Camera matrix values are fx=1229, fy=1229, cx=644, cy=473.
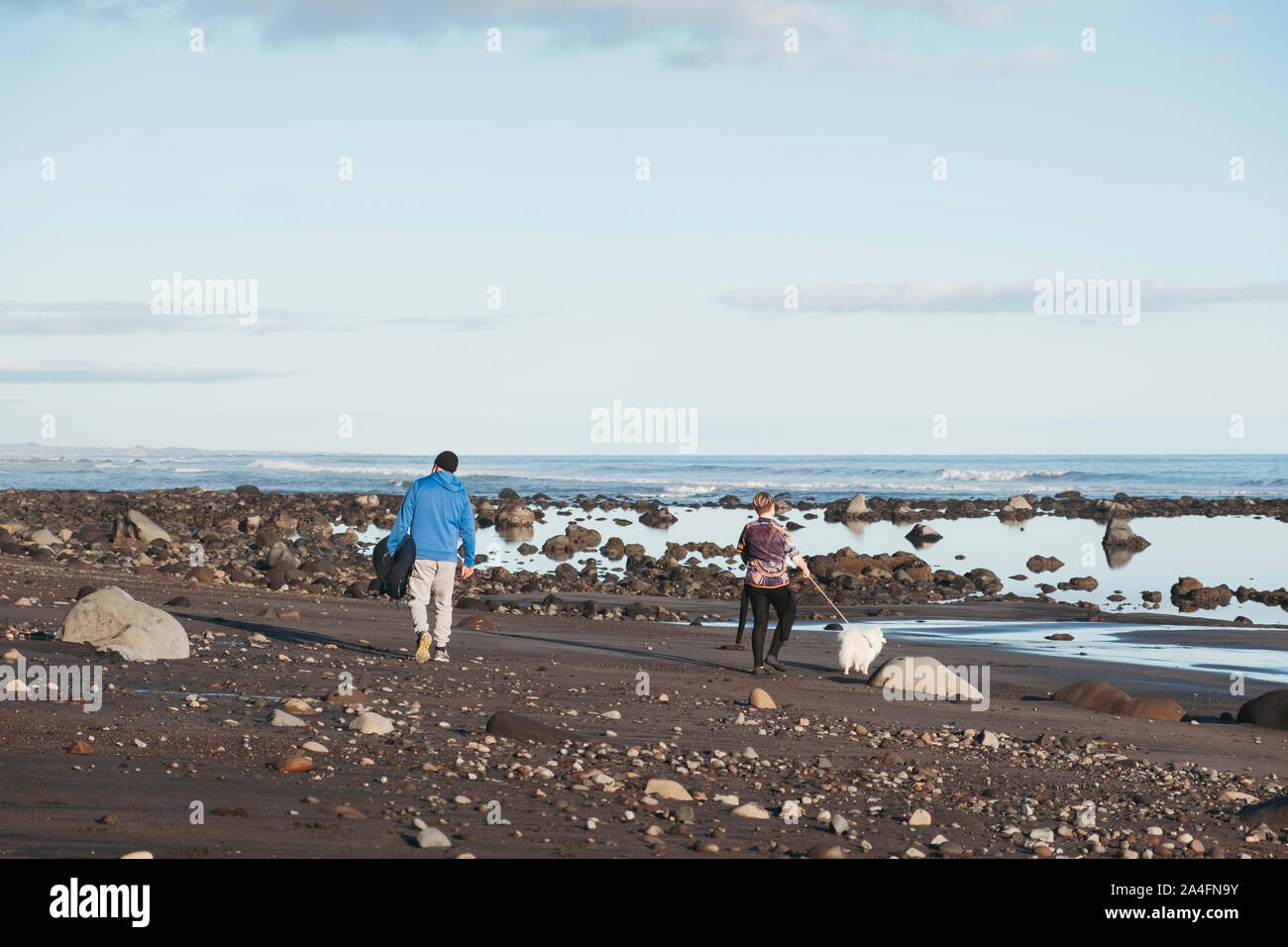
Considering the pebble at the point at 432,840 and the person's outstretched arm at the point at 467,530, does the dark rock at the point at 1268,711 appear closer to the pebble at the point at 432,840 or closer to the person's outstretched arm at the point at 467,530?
the person's outstretched arm at the point at 467,530

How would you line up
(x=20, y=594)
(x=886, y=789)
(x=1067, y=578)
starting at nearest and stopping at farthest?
(x=886, y=789)
(x=20, y=594)
(x=1067, y=578)

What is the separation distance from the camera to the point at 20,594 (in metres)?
14.9

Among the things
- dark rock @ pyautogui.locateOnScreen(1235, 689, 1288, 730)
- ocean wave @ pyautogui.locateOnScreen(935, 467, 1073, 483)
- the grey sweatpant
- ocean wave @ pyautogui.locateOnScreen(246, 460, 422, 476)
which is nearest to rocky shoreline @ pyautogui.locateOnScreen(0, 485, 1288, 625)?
the grey sweatpant

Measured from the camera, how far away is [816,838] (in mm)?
6418

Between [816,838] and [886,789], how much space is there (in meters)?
1.35

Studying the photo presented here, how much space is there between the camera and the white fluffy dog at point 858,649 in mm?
12562

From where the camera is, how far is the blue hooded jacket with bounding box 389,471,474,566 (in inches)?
471

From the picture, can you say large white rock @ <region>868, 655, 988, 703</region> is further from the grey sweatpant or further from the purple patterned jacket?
the grey sweatpant

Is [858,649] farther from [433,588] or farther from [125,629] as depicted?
[125,629]

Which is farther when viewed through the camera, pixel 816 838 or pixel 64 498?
pixel 64 498

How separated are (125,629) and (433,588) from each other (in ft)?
9.41

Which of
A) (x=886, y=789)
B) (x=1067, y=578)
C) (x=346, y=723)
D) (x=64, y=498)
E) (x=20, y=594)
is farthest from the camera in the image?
(x=64, y=498)
